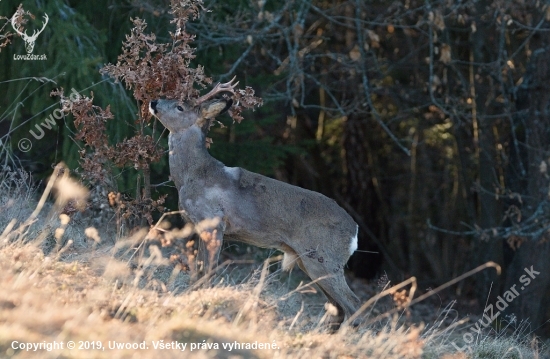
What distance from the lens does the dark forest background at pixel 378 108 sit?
32.2 feet

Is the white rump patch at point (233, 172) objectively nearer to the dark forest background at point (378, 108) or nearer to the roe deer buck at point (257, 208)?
the roe deer buck at point (257, 208)

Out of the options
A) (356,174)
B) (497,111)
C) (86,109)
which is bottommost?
(356,174)

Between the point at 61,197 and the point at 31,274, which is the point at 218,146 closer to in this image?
the point at 61,197

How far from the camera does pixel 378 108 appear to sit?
16422 mm

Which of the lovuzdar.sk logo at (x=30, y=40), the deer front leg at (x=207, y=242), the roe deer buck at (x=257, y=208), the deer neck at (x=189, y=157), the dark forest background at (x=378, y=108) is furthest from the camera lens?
the dark forest background at (x=378, y=108)

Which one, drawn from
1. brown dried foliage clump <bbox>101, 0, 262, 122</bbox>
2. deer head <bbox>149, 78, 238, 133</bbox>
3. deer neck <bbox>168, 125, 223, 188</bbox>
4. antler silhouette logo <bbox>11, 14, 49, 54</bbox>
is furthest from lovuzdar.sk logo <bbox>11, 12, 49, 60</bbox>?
deer neck <bbox>168, 125, 223, 188</bbox>

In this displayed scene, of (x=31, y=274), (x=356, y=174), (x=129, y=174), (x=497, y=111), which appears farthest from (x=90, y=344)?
(x=356, y=174)

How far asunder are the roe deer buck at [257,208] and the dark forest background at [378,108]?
0.76m

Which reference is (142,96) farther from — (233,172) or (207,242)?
(207,242)

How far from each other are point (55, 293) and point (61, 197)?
9.19 feet

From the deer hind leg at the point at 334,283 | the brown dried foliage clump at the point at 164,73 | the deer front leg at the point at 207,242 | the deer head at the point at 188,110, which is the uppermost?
the brown dried foliage clump at the point at 164,73

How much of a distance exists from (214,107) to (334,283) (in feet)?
6.43

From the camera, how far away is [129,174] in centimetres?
942

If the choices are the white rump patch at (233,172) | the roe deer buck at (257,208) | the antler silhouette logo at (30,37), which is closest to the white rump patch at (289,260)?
the roe deer buck at (257,208)
